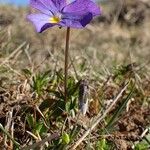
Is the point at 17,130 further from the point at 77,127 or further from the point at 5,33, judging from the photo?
the point at 5,33

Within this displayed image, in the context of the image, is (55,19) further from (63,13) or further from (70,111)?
(70,111)

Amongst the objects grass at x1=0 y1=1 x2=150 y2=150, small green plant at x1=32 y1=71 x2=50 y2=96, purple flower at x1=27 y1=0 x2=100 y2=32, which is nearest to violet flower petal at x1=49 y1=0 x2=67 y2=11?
purple flower at x1=27 y1=0 x2=100 y2=32

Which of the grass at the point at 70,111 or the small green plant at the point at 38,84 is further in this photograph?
the small green plant at the point at 38,84

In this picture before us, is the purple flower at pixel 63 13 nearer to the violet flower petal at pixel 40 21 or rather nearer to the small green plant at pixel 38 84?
the violet flower petal at pixel 40 21

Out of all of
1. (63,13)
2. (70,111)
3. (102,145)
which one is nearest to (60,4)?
(63,13)

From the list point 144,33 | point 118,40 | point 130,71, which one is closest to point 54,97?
point 130,71

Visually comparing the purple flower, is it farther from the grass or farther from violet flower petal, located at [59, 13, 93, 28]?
the grass

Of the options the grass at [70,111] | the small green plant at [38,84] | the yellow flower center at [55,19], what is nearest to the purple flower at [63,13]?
the yellow flower center at [55,19]
